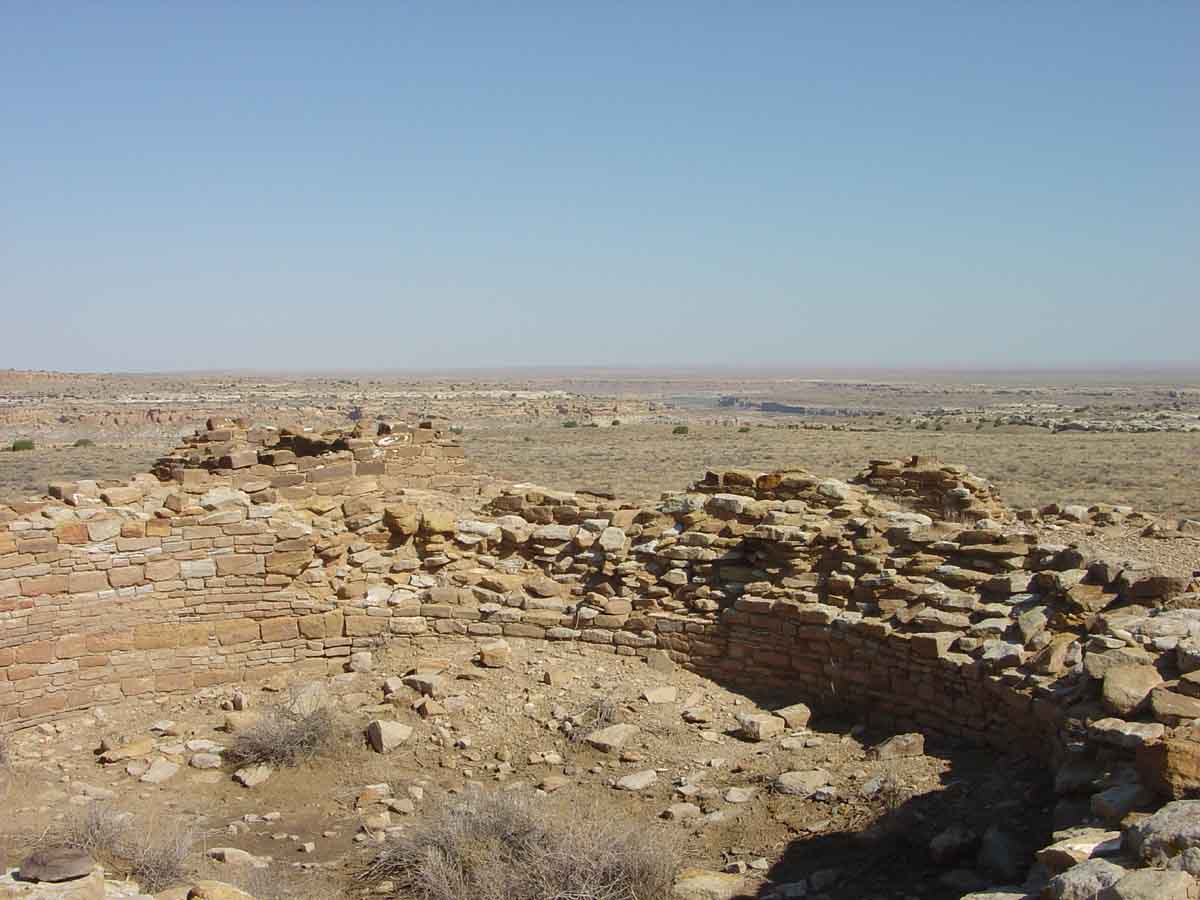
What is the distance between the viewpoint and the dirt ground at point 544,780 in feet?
19.5

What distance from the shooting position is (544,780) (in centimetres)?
738

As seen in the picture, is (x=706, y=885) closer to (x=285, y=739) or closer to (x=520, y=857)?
(x=520, y=857)

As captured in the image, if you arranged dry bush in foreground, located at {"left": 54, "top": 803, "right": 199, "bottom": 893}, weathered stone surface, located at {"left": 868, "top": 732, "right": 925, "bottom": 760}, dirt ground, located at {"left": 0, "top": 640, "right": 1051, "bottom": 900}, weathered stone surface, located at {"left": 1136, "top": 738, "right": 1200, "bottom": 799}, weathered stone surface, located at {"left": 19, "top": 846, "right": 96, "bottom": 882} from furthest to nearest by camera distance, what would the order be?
1. weathered stone surface, located at {"left": 868, "top": 732, "right": 925, "bottom": 760}
2. dirt ground, located at {"left": 0, "top": 640, "right": 1051, "bottom": 900}
3. dry bush in foreground, located at {"left": 54, "top": 803, "right": 199, "bottom": 893}
4. weathered stone surface, located at {"left": 19, "top": 846, "right": 96, "bottom": 882}
5. weathered stone surface, located at {"left": 1136, "top": 738, "right": 1200, "bottom": 799}

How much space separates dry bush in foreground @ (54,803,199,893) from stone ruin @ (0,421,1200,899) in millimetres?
3141

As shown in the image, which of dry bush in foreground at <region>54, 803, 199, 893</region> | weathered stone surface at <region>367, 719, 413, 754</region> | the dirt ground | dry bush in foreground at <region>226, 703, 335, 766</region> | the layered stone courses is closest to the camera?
dry bush in foreground at <region>54, 803, 199, 893</region>

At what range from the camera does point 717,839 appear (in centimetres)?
637

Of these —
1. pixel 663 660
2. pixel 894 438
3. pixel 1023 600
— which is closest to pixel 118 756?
pixel 663 660

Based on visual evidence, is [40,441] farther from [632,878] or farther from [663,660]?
[632,878]

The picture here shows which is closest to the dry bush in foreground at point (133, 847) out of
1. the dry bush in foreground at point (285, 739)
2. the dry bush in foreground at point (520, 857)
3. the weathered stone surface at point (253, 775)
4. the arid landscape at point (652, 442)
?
the dry bush in foreground at point (520, 857)

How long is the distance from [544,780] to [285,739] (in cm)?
208

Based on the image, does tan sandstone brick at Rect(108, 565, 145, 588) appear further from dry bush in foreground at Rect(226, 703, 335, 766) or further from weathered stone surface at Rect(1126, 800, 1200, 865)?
weathered stone surface at Rect(1126, 800, 1200, 865)

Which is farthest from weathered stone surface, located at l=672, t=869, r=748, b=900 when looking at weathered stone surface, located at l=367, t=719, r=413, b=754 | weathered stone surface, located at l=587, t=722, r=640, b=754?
weathered stone surface, located at l=367, t=719, r=413, b=754

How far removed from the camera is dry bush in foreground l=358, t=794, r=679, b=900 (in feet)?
17.6

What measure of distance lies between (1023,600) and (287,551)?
6.62m
